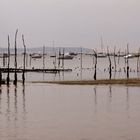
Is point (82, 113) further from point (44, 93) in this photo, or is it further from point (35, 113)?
point (44, 93)

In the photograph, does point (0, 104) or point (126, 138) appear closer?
point (126, 138)

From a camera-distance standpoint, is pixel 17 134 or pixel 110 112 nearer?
pixel 17 134

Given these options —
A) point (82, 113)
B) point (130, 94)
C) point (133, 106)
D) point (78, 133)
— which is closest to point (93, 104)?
point (133, 106)

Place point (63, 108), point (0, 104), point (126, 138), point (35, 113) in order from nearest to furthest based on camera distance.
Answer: point (126, 138) < point (35, 113) < point (63, 108) < point (0, 104)

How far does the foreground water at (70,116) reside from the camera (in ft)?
69.1

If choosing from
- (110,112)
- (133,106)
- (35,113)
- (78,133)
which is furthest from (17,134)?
(133,106)

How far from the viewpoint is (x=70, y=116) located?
27.1 meters

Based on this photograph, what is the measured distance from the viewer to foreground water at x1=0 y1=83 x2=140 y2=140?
21.0 m

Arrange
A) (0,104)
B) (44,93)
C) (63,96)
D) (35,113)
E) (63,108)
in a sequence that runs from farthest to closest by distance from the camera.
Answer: (44,93)
(63,96)
(0,104)
(63,108)
(35,113)

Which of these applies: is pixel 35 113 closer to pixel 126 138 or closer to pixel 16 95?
pixel 126 138

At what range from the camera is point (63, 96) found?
39.7 metres

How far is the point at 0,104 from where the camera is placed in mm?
33625

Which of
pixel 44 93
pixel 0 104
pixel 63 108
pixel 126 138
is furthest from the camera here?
pixel 44 93

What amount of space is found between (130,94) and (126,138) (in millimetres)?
20966
